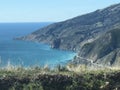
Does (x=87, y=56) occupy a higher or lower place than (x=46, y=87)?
lower

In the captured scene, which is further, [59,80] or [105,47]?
[105,47]

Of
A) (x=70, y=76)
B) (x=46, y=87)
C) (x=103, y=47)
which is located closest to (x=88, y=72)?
(x=70, y=76)

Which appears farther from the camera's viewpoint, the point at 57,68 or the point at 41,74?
the point at 57,68

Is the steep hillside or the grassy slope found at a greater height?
the grassy slope

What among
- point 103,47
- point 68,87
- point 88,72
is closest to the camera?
point 68,87

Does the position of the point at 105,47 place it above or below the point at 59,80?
below

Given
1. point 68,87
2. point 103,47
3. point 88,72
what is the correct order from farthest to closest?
point 103,47
point 88,72
point 68,87

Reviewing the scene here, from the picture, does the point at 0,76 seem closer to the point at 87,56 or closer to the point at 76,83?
the point at 76,83

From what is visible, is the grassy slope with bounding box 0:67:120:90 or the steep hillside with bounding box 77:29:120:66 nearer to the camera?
the grassy slope with bounding box 0:67:120:90

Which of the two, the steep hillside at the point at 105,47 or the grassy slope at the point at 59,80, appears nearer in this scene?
the grassy slope at the point at 59,80

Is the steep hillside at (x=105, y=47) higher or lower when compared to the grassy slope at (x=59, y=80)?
lower
